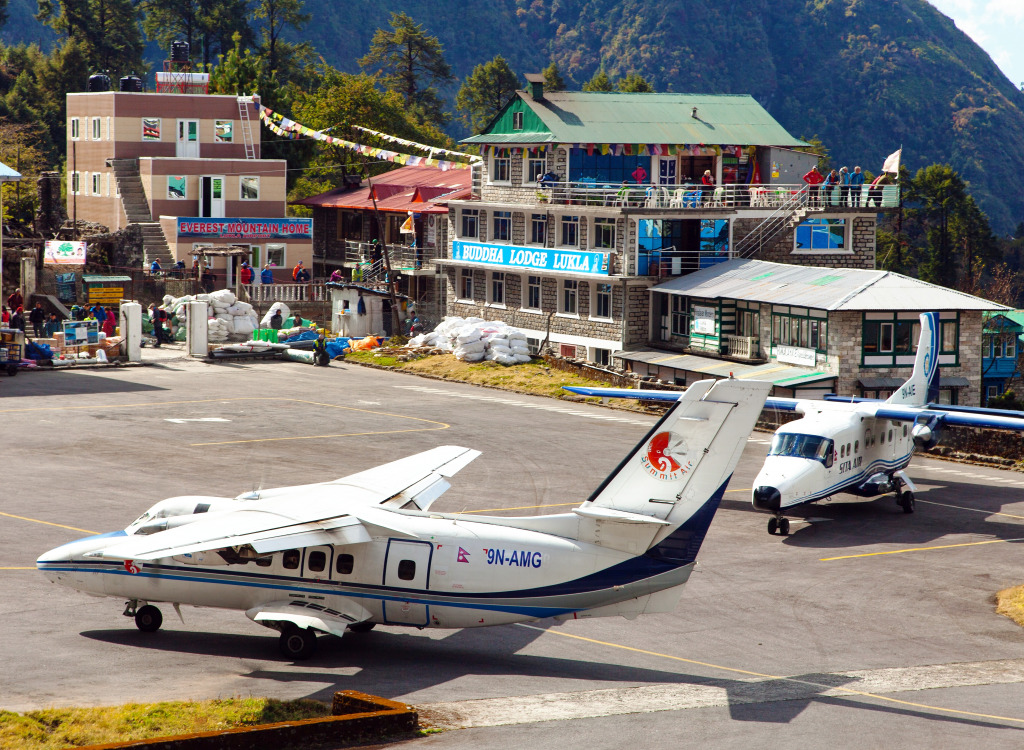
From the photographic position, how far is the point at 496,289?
6794cm

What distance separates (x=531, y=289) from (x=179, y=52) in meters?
39.7

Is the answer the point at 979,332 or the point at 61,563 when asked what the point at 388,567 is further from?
the point at 979,332

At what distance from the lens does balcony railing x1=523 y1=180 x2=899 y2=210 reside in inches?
2347

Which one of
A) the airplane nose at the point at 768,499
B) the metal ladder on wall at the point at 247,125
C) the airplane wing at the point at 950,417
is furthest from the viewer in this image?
the metal ladder on wall at the point at 247,125

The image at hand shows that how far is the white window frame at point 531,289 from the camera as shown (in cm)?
6444

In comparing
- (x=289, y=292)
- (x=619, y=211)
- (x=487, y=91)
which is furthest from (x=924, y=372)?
(x=487, y=91)

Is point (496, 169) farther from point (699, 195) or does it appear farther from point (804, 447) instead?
point (804, 447)

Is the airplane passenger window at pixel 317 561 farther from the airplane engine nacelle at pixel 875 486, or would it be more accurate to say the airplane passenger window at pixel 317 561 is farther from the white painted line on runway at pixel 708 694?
the airplane engine nacelle at pixel 875 486

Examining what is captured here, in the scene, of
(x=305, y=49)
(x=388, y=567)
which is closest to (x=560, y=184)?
(x=388, y=567)

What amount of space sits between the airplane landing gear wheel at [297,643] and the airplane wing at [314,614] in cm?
26

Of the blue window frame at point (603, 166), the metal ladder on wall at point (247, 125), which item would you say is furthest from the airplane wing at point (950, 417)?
the metal ladder on wall at point (247, 125)

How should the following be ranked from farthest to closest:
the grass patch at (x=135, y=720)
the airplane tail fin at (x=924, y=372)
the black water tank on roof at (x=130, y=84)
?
the black water tank on roof at (x=130, y=84) → the airplane tail fin at (x=924, y=372) → the grass patch at (x=135, y=720)

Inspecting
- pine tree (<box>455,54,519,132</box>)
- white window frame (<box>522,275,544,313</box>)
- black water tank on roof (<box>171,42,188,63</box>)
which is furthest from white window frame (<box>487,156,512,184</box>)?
pine tree (<box>455,54,519,132</box>)

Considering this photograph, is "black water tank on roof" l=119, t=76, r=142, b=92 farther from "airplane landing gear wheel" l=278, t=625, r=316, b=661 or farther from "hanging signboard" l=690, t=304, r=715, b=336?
"airplane landing gear wheel" l=278, t=625, r=316, b=661
